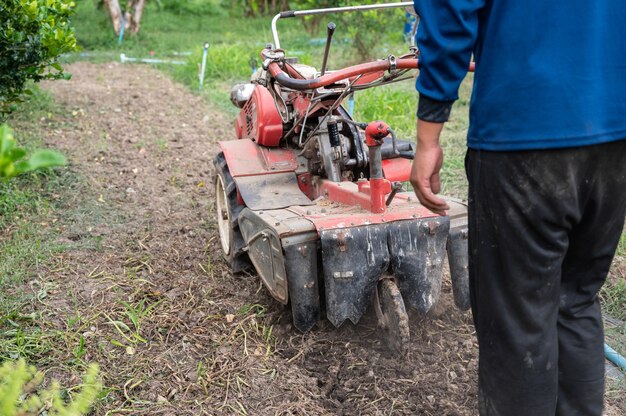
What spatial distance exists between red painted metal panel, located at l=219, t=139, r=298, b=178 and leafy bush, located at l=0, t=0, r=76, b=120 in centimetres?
198

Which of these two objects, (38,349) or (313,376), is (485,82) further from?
(38,349)

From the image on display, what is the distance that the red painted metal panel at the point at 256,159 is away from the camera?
3787 mm

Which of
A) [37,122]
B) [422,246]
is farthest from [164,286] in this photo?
[37,122]

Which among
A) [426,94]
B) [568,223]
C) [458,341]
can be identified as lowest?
[458,341]

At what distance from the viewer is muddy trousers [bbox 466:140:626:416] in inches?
75.5

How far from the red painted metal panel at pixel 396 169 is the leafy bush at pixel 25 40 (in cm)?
283

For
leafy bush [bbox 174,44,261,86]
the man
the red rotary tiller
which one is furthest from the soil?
leafy bush [bbox 174,44,261,86]

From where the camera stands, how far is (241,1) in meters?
17.3

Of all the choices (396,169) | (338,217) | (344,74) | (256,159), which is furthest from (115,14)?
(338,217)

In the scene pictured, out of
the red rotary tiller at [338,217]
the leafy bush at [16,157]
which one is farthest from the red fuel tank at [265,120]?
the leafy bush at [16,157]

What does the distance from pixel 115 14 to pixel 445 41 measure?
12.3m

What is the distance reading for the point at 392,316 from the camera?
2.96 metres

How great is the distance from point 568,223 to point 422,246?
104 cm

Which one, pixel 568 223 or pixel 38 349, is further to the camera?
pixel 38 349
